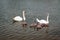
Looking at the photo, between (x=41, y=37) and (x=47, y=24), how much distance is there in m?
0.67

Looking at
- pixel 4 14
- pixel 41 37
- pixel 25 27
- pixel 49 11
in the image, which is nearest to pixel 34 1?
pixel 49 11

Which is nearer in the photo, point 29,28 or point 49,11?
point 29,28

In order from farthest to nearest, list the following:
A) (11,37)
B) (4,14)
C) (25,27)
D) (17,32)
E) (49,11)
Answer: (49,11)
(4,14)
(25,27)
(17,32)
(11,37)

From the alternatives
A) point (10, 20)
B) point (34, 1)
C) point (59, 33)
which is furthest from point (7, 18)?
point (34, 1)

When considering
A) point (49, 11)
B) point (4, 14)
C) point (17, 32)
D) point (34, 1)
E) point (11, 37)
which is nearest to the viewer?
point (11, 37)

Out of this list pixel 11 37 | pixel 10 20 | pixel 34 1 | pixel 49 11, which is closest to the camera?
pixel 11 37

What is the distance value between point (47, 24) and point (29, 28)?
1.61ft

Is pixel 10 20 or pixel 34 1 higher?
pixel 34 1

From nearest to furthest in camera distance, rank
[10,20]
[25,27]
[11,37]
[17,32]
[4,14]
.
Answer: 1. [11,37]
2. [17,32]
3. [25,27]
4. [10,20]
5. [4,14]

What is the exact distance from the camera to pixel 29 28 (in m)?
3.90

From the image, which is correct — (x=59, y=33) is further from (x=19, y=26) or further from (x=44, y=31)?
(x=19, y=26)

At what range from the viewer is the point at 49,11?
5.54 metres

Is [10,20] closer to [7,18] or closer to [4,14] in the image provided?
[7,18]

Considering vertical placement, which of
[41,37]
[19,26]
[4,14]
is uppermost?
[4,14]
